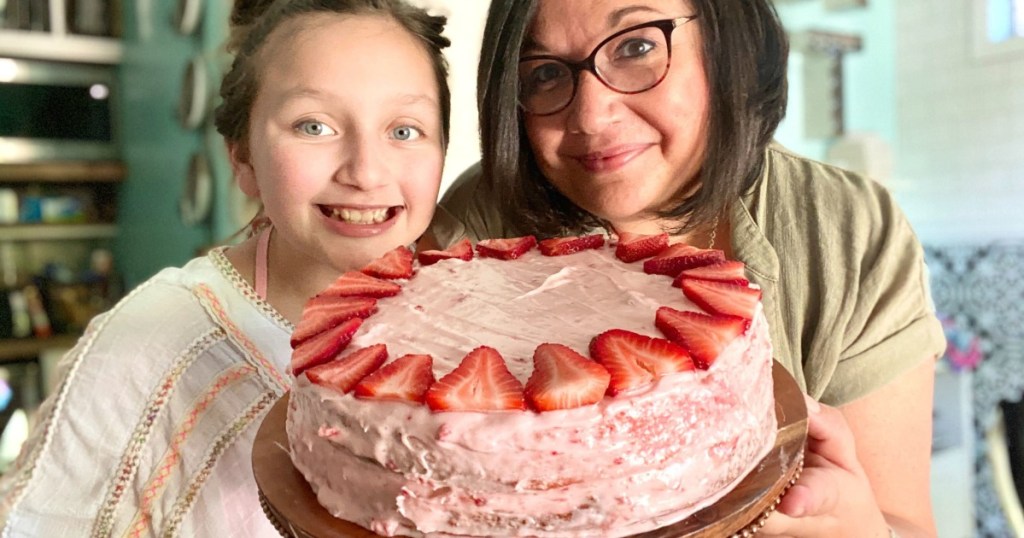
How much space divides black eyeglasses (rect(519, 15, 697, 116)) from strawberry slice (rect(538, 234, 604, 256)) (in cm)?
22

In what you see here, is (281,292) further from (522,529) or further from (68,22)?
(68,22)

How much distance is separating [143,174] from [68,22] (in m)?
0.82

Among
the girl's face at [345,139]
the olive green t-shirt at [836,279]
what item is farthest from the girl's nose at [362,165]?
the olive green t-shirt at [836,279]

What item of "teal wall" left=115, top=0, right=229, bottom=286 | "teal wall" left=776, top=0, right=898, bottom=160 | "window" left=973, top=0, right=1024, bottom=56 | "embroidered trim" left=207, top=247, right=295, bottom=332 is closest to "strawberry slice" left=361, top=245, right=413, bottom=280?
"embroidered trim" left=207, top=247, right=295, bottom=332

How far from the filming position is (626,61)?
48.3 inches

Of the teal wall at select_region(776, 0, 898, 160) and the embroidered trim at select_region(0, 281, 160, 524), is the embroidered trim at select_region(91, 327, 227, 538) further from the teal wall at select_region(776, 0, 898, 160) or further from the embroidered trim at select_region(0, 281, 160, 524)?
the teal wall at select_region(776, 0, 898, 160)

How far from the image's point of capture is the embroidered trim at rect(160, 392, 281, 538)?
115 cm

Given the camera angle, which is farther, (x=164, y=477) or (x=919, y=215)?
(x=919, y=215)

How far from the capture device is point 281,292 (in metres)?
1.39

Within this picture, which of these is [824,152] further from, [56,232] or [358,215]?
A: [56,232]

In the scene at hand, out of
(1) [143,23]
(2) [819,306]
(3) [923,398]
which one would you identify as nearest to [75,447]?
(2) [819,306]

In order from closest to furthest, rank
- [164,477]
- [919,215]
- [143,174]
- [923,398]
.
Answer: [164,477]
[923,398]
[919,215]
[143,174]

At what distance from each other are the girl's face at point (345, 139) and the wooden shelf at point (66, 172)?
10.5 feet

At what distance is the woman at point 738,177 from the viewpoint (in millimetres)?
1229
